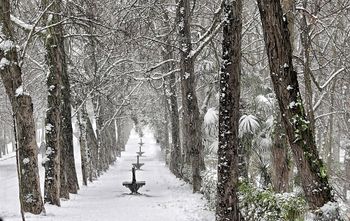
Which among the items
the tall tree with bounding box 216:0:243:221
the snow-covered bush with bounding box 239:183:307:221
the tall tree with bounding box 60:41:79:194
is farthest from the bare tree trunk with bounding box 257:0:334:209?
the tall tree with bounding box 60:41:79:194

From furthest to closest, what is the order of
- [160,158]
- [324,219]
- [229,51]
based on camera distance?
[160,158] → [229,51] → [324,219]

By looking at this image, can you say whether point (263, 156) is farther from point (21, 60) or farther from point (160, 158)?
point (160, 158)

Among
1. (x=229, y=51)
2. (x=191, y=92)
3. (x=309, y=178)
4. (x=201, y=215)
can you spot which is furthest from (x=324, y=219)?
(x=191, y=92)

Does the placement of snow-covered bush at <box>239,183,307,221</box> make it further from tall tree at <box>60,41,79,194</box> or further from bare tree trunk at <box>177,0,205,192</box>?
tall tree at <box>60,41,79,194</box>

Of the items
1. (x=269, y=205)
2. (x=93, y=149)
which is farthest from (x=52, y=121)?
(x=93, y=149)

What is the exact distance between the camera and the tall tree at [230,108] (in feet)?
31.0

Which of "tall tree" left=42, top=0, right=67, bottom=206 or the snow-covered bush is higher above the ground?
"tall tree" left=42, top=0, right=67, bottom=206

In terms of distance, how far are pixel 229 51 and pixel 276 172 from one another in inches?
181

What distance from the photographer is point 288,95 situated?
314 inches

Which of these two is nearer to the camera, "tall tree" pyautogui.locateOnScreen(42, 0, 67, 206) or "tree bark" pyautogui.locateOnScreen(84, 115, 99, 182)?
"tall tree" pyautogui.locateOnScreen(42, 0, 67, 206)

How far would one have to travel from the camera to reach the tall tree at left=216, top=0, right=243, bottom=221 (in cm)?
945

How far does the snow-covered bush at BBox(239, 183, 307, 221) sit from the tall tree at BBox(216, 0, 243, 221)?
25 centimetres

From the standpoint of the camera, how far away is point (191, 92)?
58.8 ft

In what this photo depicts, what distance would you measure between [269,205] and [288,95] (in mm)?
1792
